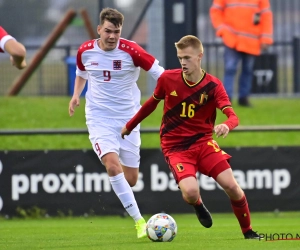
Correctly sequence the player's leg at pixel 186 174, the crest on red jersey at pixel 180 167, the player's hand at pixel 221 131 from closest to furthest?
the player's hand at pixel 221 131
the player's leg at pixel 186 174
the crest on red jersey at pixel 180 167

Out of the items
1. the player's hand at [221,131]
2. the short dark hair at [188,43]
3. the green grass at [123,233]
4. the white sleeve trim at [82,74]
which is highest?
the short dark hair at [188,43]

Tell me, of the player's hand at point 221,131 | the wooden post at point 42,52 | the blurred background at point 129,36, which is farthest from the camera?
the wooden post at point 42,52

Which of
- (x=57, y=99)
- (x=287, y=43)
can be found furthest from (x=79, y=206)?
(x=287, y=43)

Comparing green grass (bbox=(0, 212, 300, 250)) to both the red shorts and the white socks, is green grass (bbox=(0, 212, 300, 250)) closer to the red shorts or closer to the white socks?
the white socks

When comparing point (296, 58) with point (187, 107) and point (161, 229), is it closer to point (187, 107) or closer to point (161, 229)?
point (187, 107)

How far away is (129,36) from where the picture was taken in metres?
17.2

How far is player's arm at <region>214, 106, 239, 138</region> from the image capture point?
8453 mm

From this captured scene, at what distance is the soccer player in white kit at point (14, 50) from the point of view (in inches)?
295

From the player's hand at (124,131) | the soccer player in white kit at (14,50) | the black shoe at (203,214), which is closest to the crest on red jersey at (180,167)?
the black shoe at (203,214)

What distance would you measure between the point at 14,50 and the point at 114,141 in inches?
116

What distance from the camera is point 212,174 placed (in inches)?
360

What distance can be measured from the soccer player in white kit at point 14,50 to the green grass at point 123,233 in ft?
6.66

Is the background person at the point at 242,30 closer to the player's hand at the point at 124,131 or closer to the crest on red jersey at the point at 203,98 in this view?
the player's hand at the point at 124,131

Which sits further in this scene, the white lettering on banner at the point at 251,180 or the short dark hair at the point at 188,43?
the white lettering on banner at the point at 251,180
